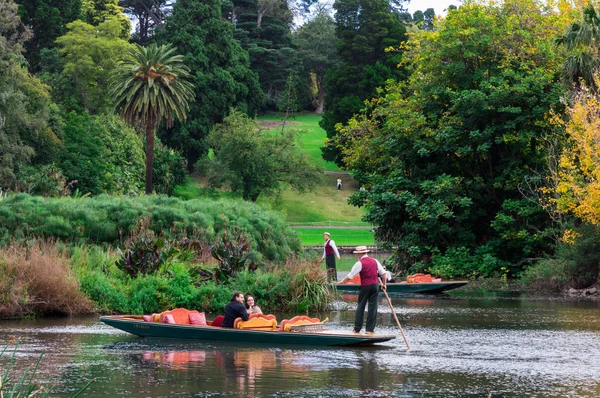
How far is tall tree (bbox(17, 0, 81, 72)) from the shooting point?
89.9 metres

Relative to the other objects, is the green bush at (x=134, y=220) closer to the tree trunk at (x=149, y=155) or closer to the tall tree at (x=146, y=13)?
the tree trunk at (x=149, y=155)

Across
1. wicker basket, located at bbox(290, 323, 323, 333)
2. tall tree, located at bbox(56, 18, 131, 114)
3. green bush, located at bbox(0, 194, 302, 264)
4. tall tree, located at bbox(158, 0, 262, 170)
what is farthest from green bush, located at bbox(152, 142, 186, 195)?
wicker basket, located at bbox(290, 323, 323, 333)

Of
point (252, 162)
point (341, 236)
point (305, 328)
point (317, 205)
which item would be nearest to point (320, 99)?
point (317, 205)

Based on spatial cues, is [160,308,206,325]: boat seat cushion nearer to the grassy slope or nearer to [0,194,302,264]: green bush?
[0,194,302,264]: green bush

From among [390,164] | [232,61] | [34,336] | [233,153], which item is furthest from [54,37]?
[34,336]

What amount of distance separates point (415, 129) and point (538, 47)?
21.3ft

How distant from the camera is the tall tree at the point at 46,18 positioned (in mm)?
89938

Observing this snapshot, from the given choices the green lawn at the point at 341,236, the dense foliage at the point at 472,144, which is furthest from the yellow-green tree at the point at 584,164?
the green lawn at the point at 341,236

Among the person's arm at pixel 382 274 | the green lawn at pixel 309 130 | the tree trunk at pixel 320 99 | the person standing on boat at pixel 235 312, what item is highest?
the tree trunk at pixel 320 99

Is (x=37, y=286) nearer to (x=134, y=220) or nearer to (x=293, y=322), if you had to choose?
(x=293, y=322)

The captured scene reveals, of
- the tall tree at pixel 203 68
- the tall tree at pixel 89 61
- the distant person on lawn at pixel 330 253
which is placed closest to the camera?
the distant person on lawn at pixel 330 253

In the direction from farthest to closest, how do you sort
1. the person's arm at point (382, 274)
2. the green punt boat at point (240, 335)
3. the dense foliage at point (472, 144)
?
1. the dense foliage at point (472, 144)
2. the person's arm at point (382, 274)
3. the green punt boat at point (240, 335)

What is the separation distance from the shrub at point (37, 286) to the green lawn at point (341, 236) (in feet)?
128

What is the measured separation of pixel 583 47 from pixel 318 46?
85.7 meters
